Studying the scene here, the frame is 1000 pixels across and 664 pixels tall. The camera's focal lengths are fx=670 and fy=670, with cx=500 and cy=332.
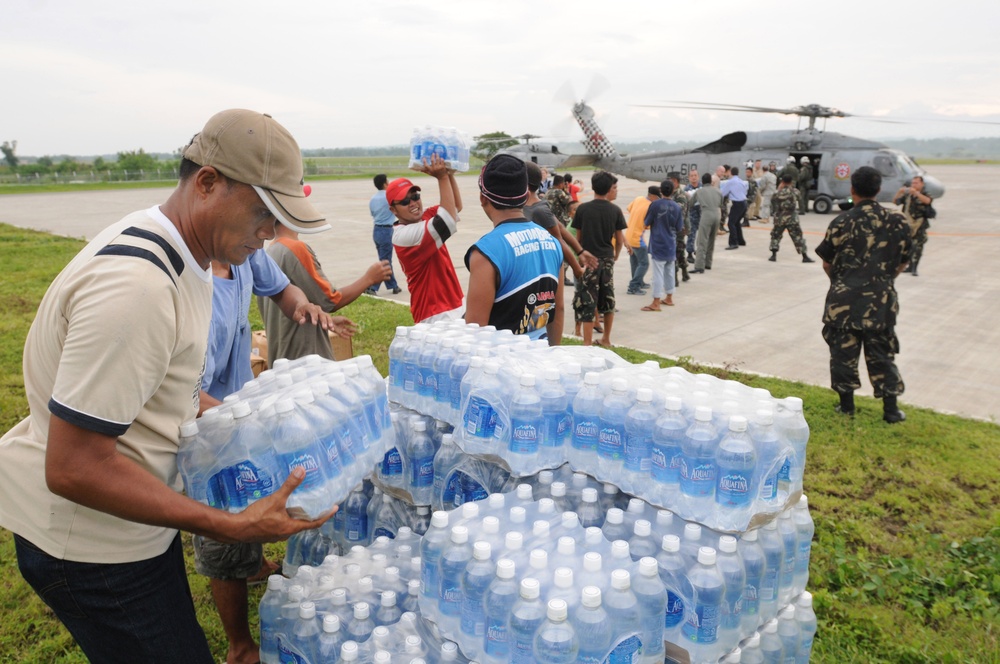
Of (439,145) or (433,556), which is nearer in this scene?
(433,556)

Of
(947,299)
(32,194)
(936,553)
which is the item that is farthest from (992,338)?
(32,194)

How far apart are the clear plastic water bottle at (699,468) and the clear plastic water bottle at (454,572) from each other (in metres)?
0.86

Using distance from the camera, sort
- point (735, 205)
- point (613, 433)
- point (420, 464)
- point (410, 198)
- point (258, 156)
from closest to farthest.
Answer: point (258, 156), point (613, 433), point (420, 464), point (410, 198), point (735, 205)

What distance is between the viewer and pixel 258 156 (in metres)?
2.04

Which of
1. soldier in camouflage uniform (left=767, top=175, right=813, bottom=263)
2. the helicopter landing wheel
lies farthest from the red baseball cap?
the helicopter landing wheel

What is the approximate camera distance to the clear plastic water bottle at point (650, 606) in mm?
2266

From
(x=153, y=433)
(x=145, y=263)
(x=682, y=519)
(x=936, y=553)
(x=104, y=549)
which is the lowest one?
(x=936, y=553)

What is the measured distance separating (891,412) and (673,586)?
5.09 m

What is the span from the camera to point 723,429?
261 cm

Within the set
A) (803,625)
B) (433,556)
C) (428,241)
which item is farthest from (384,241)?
(803,625)

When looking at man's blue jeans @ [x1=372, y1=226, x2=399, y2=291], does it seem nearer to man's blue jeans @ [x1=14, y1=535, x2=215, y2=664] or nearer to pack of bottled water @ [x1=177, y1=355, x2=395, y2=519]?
pack of bottled water @ [x1=177, y1=355, x2=395, y2=519]

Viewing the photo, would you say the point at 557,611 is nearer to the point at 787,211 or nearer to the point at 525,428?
the point at 525,428

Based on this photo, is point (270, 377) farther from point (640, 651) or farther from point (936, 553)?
point (936, 553)

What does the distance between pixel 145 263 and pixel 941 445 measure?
258 inches
